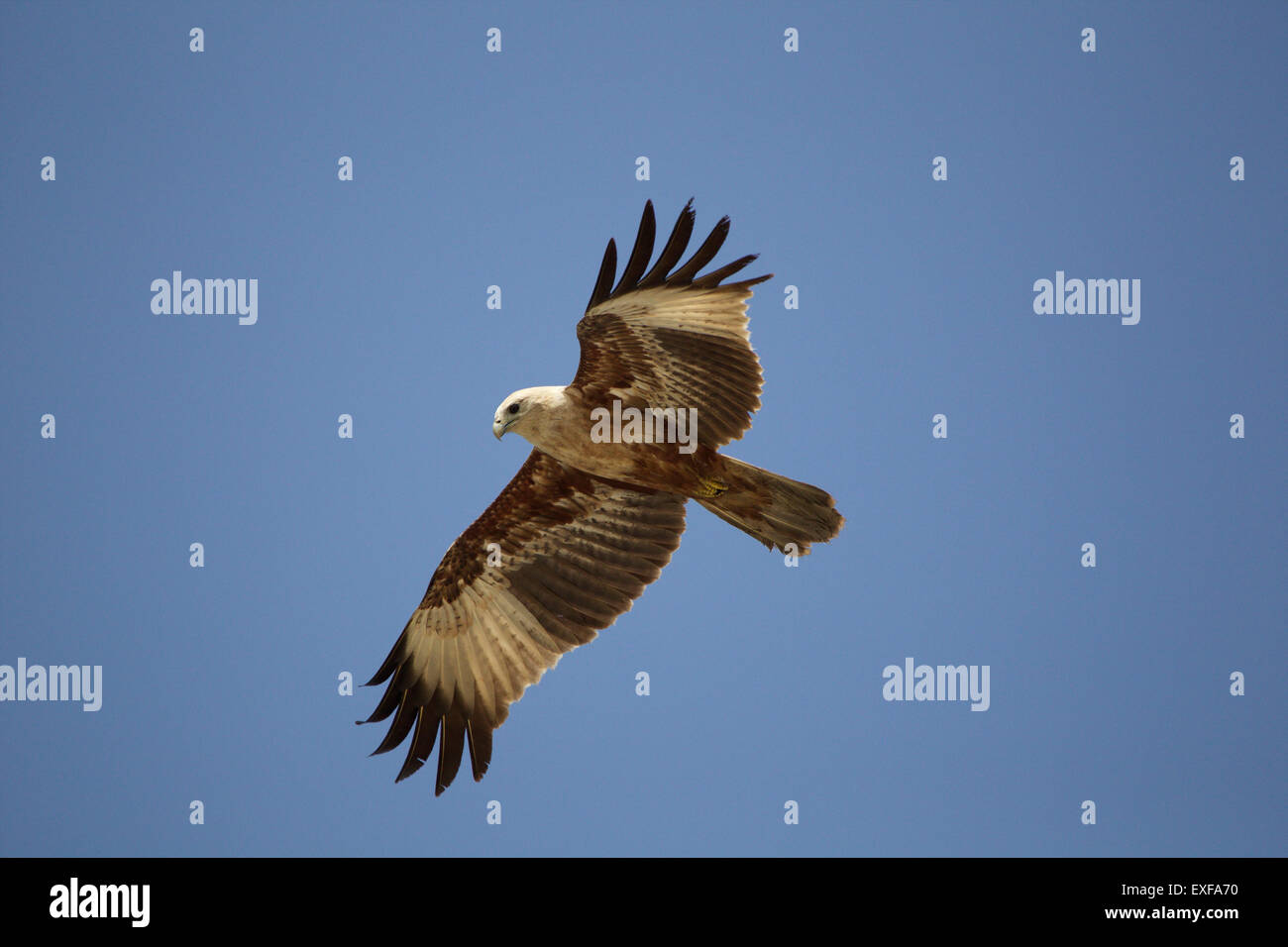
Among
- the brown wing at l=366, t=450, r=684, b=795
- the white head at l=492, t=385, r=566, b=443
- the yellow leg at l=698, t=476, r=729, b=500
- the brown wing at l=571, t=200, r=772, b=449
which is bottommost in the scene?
the brown wing at l=366, t=450, r=684, b=795

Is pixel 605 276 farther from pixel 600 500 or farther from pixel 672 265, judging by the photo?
pixel 600 500

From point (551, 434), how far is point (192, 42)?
9.28 meters

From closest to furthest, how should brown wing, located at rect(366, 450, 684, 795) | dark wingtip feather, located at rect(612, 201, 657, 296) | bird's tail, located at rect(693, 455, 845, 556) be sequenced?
dark wingtip feather, located at rect(612, 201, 657, 296), bird's tail, located at rect(693, 455, 845, 556), brown wing, located at rect(366, 450, 684, 795)

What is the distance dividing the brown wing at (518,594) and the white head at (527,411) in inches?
41.8

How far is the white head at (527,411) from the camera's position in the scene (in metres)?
9.60

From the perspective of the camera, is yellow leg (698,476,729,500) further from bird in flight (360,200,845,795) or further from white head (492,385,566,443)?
white head (492,385,566,443)

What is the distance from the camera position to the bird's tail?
9.84m

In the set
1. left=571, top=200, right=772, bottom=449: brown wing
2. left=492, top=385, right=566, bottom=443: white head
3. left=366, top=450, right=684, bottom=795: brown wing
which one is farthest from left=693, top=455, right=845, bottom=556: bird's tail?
left=492, top=385, right=566, bottom=443: white head

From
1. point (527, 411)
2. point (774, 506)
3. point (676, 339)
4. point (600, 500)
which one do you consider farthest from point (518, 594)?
point (676, 339)

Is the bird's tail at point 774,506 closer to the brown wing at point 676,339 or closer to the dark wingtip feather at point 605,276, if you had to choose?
the brown wing at point 676,339

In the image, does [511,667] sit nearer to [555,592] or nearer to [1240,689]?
[555,592]

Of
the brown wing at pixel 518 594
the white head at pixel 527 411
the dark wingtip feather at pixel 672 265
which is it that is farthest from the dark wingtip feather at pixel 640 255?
the brown wing at pixel 518 594

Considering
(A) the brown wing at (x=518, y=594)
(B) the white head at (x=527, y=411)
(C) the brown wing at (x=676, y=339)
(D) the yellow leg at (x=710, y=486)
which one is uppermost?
(C) the brown wing at (x=676, y=339)
